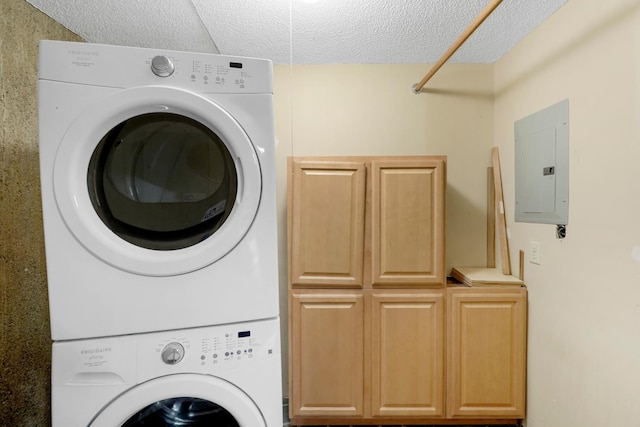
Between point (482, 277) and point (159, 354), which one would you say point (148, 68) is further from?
point (482, 277)

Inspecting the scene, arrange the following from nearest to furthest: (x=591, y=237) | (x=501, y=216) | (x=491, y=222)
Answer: (x=591, y=237) → (x=501, y=216) → (x=491, y=222)

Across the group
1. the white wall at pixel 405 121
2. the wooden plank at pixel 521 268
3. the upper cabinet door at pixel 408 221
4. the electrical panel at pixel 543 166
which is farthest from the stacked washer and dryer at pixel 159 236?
the wooden plank at pixel 521 268

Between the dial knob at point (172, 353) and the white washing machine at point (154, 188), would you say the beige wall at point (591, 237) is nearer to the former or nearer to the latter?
the white washing machine at point (154, 188)

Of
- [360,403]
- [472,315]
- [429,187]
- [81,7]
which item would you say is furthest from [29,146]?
[472,315]

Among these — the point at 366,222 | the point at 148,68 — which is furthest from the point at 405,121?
the point at 148,68

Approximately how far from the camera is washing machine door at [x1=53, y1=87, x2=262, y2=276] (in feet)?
2.68

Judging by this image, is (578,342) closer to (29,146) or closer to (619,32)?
(619,32)

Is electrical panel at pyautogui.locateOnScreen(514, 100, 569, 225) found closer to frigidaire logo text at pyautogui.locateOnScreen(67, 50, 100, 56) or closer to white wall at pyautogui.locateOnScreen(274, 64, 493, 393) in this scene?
white wall at pyautogui.locateOnScreen(274, 64, 493, 393)

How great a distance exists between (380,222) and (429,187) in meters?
0.34

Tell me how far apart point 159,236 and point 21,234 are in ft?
2.91

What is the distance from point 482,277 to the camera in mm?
1660

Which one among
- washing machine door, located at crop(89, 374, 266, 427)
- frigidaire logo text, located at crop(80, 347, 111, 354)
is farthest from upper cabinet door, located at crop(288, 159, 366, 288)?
frigidaire logo text, located at crop(80, 347, 111, 354)

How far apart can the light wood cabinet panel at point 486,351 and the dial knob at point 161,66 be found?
170 cm

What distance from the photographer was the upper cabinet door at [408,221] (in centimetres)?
158
